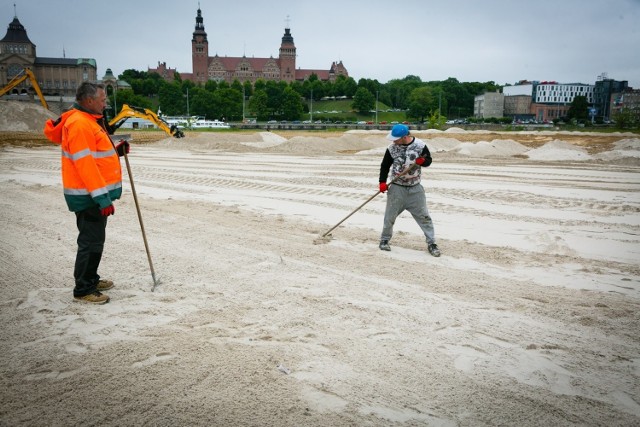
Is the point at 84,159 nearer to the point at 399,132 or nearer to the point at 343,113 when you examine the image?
the point at 399,132

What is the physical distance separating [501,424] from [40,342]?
3934 mm

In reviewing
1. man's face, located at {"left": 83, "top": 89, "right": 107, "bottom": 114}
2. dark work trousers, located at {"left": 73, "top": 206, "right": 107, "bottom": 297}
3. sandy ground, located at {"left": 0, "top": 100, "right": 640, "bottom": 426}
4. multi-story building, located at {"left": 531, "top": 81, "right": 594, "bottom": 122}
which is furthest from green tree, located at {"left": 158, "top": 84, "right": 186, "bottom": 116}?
multi-story building, located at {"left": 531, "top": 81, "right": 594, "bottom": 122}

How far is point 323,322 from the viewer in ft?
14.8

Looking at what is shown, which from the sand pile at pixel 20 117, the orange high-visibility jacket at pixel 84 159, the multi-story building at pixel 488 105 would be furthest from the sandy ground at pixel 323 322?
the multi-story building at pixel 488 105

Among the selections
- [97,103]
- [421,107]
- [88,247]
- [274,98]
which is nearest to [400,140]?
[97,103]

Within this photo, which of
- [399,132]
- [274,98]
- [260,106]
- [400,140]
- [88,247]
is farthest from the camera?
[274,98]

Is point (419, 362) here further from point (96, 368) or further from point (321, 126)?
point (321, 126)

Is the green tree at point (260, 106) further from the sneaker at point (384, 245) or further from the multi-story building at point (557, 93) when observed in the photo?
the sneaker at point (384, 245)

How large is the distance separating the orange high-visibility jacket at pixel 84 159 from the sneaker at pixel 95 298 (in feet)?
3.18

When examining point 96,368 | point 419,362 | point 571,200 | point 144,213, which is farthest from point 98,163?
point 571,200

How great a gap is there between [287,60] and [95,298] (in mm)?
151295

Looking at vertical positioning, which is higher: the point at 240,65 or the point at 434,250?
the point at 240,65

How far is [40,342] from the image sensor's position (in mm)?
4074

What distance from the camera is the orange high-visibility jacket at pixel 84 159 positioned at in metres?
4.45
